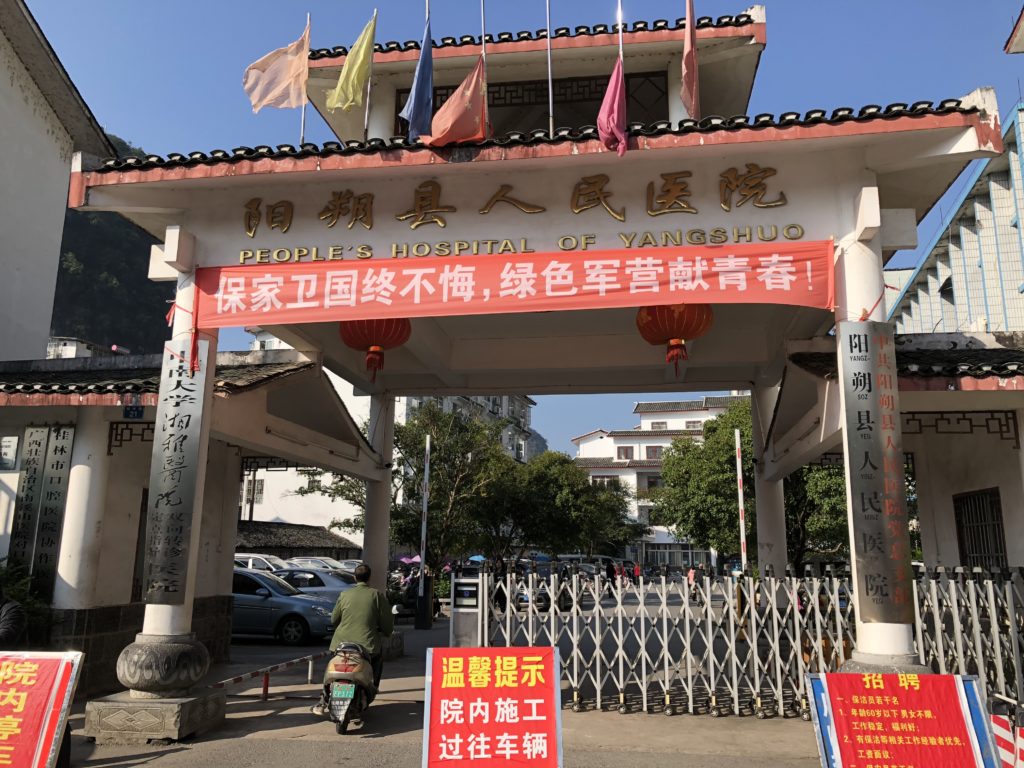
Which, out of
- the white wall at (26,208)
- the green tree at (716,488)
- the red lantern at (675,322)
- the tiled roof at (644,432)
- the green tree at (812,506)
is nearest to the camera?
the red lantern at (675,322)

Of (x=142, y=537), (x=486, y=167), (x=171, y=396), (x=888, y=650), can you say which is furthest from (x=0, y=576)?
(x=888, y=650)

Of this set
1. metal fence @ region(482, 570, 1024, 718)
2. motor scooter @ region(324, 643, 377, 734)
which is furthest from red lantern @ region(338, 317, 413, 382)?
motor scooter @ region(324, 643, 377, 734)

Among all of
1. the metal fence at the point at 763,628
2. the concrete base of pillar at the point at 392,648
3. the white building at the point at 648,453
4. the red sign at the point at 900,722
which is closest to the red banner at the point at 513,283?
the metal fence at the point at 763,628

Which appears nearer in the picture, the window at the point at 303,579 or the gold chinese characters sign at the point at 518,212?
the gold chinese characters sign at the point at 518,212

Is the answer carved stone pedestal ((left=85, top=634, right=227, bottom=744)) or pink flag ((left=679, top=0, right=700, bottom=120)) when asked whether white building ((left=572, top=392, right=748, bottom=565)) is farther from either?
carved stone pedestal ((left=85, top=634, right=227, bottom=744))

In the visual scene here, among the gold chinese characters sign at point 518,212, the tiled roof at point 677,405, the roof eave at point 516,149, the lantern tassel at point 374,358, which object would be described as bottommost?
the lantern tassel at point 374,358

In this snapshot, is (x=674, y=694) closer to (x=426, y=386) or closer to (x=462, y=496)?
(x=426, y=386)

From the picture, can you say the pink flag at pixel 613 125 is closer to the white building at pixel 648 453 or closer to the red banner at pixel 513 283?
the red banner at pixel 513 283

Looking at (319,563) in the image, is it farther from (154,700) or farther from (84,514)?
(154,700)

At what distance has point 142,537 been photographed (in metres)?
8.89

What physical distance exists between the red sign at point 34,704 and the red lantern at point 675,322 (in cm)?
505

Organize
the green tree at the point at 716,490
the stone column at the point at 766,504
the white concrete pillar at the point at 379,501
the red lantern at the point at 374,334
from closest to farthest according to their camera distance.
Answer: the red lantern at the point at 374,334 < the stone column at the point at 766,504 < the white concrete pillar at the point at 379,501 < the green tree at the point at 716,490

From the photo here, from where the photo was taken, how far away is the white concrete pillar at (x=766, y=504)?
10.3m

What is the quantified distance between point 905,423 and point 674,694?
3.67 meters
